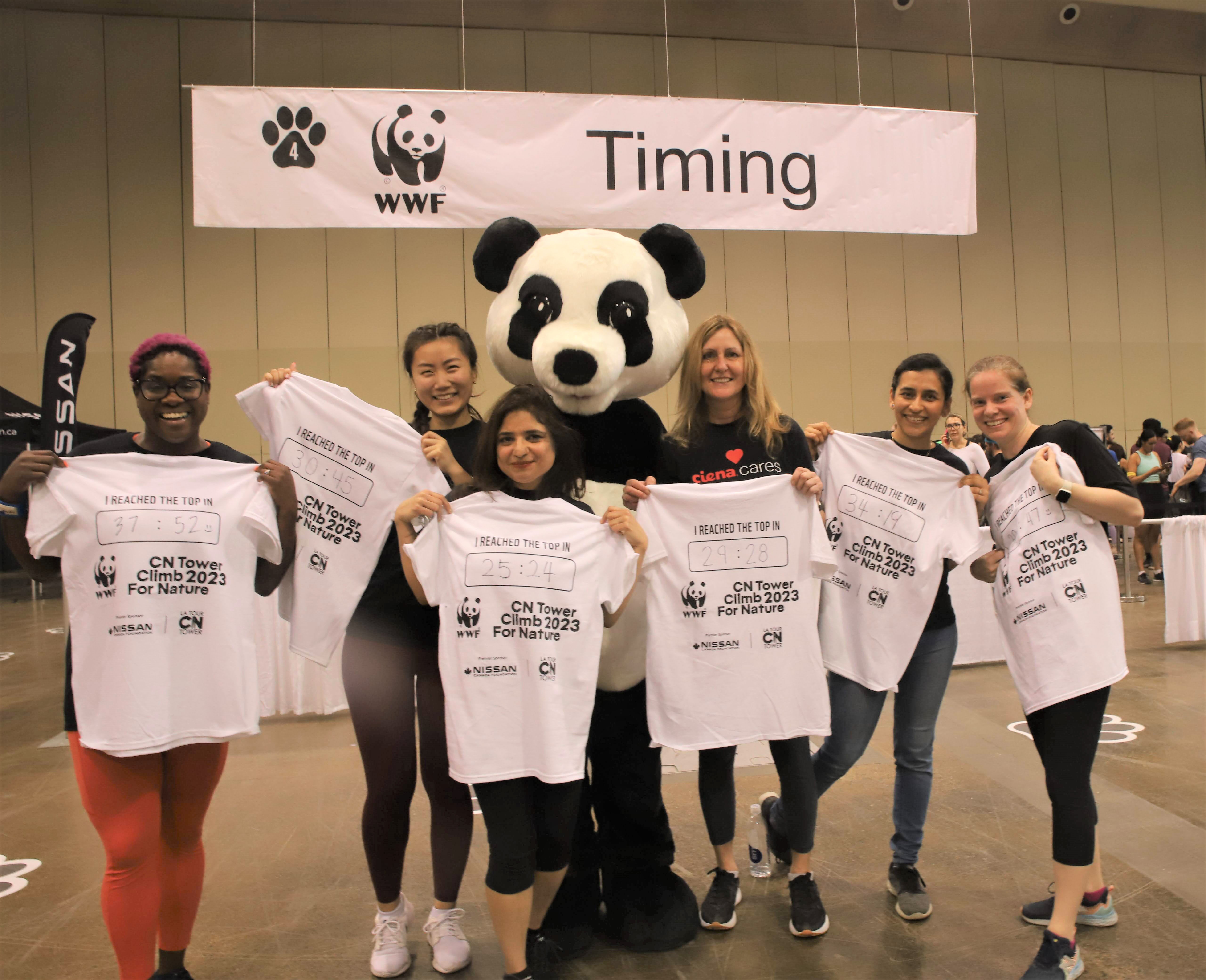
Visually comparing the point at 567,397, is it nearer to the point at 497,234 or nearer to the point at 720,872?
the point at 497,234

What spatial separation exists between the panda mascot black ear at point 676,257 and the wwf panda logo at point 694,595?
0.88 meters

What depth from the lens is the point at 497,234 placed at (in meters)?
2.48

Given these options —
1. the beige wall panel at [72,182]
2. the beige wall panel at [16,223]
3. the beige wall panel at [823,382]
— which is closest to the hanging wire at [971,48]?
the beige wall panel at [823,382]

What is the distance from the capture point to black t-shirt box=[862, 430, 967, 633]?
2363 millimetres

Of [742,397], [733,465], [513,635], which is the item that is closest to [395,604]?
[513,635]

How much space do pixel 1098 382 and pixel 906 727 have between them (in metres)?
10.1

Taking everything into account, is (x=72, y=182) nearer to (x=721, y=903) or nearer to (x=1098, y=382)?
(x=721, y=903)

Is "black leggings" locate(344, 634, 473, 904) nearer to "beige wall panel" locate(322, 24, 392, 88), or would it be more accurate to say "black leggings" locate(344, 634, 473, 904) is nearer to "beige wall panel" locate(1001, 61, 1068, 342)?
"beige wall panel" locate(322, 24, 392, 88)

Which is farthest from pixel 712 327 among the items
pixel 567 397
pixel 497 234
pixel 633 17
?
pixel 633 17

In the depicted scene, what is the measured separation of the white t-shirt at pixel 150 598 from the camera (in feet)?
5.99

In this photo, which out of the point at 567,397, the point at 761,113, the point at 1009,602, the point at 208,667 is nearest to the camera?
the point at 208,667

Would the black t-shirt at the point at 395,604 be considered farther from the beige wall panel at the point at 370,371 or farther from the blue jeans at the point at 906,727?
the beige wall panel at the point at 370,371

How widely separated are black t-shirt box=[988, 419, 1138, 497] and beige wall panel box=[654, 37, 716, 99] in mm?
8086

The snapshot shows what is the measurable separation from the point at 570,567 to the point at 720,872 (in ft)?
3.49
